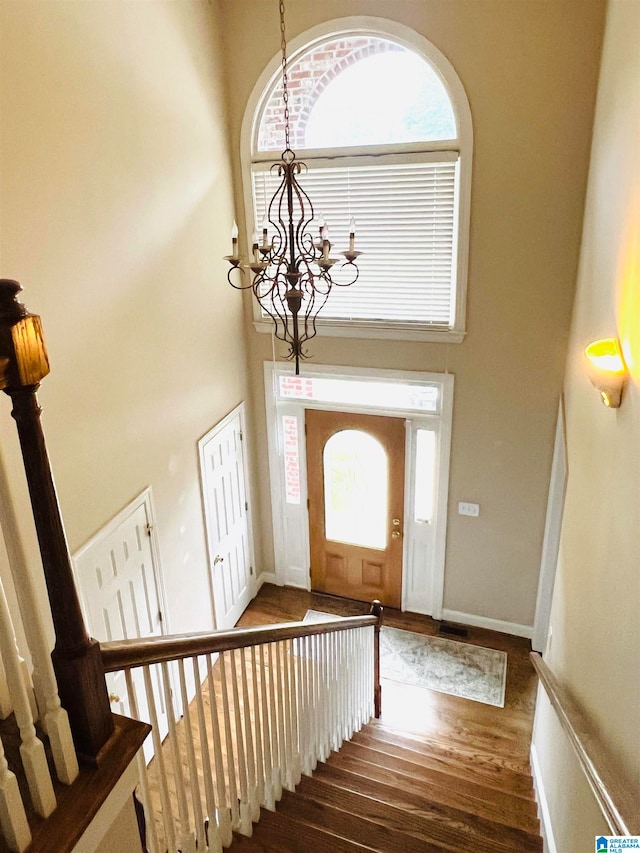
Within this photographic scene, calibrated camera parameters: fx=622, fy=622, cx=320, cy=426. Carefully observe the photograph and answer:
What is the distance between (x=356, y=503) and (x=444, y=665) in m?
1.59

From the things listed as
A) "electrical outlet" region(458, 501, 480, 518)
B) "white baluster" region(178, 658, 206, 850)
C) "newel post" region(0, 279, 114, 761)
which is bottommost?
"electrical outlet" region(458, 501, 480, 518)

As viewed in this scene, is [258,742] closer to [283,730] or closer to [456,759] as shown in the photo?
[283,730]

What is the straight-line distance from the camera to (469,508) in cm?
534

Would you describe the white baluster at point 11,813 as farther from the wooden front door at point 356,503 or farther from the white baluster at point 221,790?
the wooden front door at point 356,503

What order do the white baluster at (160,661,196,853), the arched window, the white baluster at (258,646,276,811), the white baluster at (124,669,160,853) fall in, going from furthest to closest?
the arched window
the white baluster at (258,646,276,811)
the white baluster at (160,661,196,853)
the white baluster at (124,669,160,853)

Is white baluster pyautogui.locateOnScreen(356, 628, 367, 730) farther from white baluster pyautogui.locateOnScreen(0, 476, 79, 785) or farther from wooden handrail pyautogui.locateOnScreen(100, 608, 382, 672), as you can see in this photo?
white baluster pyautogui.locateOnScreen(0, 476, 79, 785)

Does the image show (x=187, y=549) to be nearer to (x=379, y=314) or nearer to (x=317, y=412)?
(x=317, y=412)

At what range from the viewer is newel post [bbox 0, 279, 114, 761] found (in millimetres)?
1076

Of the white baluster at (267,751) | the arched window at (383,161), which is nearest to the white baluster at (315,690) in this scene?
the white baluster at (267,751)

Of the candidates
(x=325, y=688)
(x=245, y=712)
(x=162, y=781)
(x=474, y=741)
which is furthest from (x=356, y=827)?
(x=474, y=741)

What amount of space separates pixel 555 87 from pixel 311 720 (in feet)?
13.6

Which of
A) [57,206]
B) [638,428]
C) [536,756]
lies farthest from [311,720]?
[57,206]

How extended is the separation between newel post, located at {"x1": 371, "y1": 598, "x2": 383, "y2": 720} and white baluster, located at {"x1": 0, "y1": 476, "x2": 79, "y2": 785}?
10.7 ft

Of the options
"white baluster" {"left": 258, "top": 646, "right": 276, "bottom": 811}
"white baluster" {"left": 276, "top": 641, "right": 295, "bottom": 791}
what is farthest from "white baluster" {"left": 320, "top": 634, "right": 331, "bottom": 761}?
"white baluster" {"left": 258, "top": 646, "right": 276, "bottom": 811}
